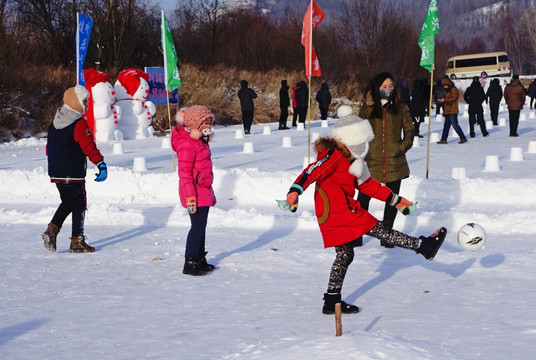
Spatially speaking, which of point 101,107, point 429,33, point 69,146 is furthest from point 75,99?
point 101,107

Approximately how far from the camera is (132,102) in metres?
21.0

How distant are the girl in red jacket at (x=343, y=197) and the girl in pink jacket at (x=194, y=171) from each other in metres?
1.34

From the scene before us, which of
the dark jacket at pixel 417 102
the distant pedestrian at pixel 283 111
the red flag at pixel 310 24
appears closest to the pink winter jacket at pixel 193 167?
the red flag at pixel 310 24

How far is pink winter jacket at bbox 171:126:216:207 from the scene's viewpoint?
582 cm

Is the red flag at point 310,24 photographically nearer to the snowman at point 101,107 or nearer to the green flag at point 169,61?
the green flag at point 169,61

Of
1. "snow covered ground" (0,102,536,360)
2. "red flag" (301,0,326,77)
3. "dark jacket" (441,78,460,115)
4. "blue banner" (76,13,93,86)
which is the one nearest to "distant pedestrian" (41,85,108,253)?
"snow covered ground" (0,102,536,360)

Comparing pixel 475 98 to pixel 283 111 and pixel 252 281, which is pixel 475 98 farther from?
pixel 252 281

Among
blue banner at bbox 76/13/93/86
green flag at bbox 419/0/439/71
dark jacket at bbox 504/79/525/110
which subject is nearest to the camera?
green flag at bbox 419/0/439/71

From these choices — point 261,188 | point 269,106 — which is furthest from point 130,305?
point 269,106

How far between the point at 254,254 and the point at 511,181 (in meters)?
4.32

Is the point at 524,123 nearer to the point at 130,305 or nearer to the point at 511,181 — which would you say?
the point at 511,181

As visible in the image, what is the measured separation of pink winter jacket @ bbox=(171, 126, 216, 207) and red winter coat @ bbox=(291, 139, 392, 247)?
1345mm

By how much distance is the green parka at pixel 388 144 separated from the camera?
668 cm

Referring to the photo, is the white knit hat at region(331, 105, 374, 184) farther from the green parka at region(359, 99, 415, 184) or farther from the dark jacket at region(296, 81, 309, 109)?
the dark jacket at region(296, 81, 309, 109)
